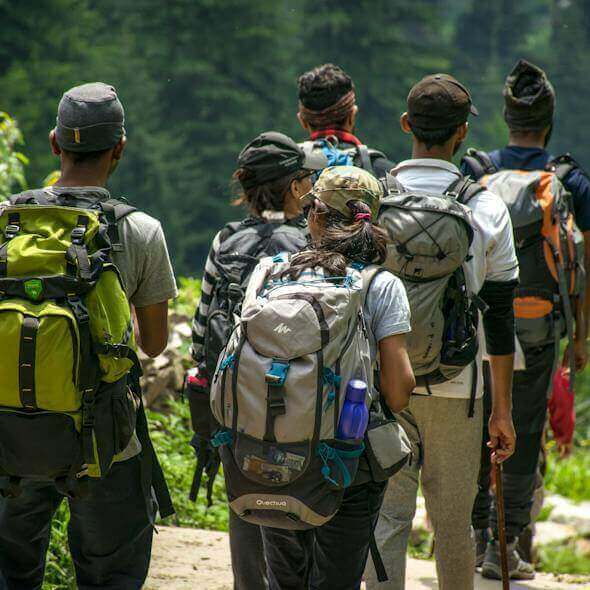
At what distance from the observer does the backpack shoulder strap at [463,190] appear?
12.1ft

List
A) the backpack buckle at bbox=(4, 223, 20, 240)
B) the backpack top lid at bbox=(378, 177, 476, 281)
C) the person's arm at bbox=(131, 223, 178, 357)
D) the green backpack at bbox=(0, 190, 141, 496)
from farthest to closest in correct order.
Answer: the backpack top lid at bbox=(378, 177, 476, 281) → the person's arm at bbox=(131, 223, 178, 357) → the backpack buckle at bbox=(4, 223, 20, 240) → the green backpack at bbox=(0, 190, 141, 496)

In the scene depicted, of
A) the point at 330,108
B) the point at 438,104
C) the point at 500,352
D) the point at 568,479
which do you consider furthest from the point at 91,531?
the point at 568,479

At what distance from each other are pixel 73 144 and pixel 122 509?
1111 mm

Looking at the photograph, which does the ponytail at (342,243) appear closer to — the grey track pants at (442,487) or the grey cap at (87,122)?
the grey cap at (87,122)

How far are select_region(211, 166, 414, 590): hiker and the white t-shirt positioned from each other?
2.25ft

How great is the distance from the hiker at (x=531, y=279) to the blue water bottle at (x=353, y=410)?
1.99 meters

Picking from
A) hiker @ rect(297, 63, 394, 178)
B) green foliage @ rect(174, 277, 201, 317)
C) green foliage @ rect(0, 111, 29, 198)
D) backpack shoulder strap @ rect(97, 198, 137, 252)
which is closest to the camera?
backpack shoulder strap @ rect(97, 198, 137, 252)

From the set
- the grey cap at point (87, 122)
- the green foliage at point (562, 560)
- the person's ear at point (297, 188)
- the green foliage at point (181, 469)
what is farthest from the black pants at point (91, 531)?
the green foliage at point (562, 560)

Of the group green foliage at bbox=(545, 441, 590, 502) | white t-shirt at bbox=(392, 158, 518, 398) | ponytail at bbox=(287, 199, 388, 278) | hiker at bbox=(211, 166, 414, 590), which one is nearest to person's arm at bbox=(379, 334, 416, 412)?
hiker at bbox=(211, 166, 414, 590)

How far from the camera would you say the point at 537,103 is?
4754mm

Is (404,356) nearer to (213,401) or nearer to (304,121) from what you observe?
(213,401)

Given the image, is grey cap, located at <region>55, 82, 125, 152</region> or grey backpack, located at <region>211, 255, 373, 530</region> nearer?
grey backpack, located at <region>211, 255, 373, 530</region>

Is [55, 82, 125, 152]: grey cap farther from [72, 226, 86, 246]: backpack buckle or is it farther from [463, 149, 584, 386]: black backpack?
[463, 149, 584, 386]: black backpack

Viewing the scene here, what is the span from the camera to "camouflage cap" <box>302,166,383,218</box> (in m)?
3.07
